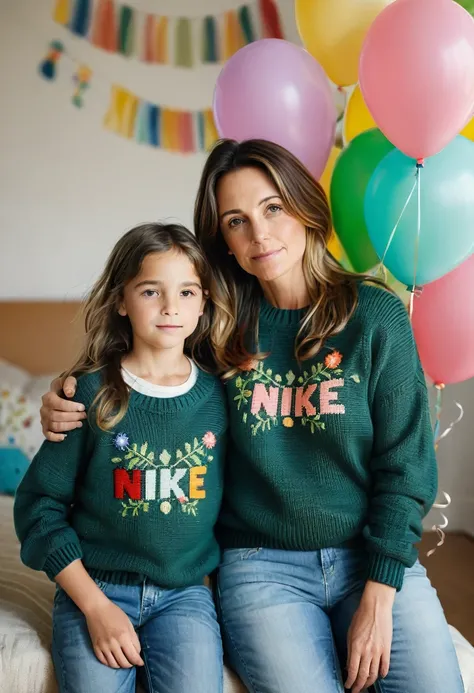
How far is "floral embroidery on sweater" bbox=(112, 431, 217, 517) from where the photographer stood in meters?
1.24

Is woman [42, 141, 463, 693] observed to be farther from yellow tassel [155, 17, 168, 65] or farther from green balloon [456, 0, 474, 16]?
yellow tassel [155, 17, 168, 65]

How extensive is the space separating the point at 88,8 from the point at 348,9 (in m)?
1.47

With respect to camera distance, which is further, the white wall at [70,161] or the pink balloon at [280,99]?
the white wall at [70,161]

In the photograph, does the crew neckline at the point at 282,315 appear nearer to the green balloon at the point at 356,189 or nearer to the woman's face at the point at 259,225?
the woman's face at the point at 259,225

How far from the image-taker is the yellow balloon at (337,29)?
4.76 ft

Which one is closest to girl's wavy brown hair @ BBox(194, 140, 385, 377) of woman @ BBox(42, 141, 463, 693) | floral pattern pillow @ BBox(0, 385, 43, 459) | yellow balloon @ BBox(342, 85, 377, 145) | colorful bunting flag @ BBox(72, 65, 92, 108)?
woman @ BBox(42, 141, 463, 693)

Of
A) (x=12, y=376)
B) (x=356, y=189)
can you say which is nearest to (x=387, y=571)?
(x=356, y=189)

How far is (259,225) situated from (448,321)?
443 millimetres

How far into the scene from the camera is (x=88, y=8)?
8.45 ft

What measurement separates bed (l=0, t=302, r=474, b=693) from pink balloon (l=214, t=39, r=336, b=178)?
0.56 m

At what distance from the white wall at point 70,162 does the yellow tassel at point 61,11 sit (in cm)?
2

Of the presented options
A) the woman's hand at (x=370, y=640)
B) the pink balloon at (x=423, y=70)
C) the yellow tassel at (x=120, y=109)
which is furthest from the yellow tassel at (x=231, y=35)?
the woman's hand at (x=370, y=640)

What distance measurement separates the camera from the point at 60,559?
1.21 m

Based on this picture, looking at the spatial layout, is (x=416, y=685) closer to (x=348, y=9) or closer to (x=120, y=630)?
(x=120, y=630)
